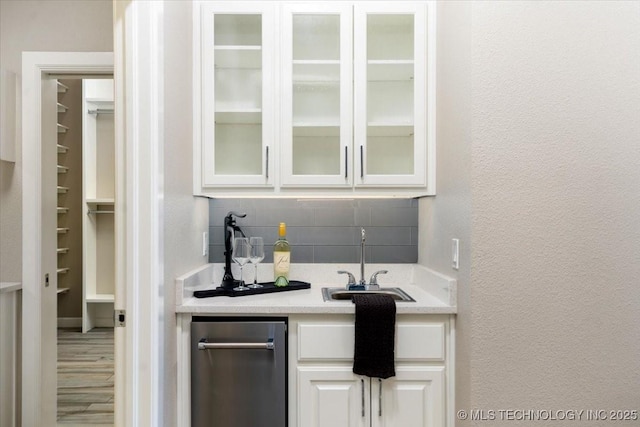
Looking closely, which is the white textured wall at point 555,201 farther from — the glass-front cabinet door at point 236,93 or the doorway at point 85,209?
the doorway at point 85,209

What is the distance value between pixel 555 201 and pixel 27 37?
2.83 m

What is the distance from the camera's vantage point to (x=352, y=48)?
2.18m

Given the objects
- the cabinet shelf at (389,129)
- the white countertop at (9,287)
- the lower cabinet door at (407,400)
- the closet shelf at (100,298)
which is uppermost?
the cabinet shelf at (389,129)

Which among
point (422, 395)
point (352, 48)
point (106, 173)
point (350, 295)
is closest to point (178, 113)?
point (352, 48)

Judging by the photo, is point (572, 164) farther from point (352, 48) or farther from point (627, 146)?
point (352, 48)

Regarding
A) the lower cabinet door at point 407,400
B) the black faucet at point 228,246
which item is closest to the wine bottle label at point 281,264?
the black faucet at point 228,246

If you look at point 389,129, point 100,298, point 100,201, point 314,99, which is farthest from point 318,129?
point 100,298

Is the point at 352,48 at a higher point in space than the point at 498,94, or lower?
higher

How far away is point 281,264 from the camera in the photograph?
2316mm

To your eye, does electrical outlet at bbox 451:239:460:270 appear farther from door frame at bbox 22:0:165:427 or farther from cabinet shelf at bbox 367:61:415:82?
door frame at bbox 22:0:165:427

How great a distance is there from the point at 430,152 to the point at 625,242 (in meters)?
0.89

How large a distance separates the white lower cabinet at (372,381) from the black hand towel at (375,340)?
0.20 feet

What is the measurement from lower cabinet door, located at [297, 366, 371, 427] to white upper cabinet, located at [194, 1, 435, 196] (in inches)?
33.9

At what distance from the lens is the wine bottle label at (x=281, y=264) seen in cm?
231
